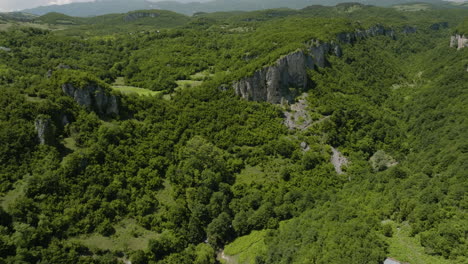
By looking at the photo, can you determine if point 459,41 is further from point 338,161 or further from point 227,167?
point 227,167

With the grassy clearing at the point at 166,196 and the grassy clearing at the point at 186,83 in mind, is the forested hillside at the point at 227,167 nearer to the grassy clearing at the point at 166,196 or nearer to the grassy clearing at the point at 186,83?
the grassy clearing at the point at 166,196

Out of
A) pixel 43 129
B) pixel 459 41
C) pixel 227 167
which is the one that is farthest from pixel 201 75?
pixel 459 41

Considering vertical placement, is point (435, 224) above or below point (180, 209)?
above

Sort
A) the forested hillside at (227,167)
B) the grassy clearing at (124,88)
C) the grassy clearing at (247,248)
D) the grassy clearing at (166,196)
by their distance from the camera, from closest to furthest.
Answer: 1. the forested hillside at (227,167)
2. the grassy clearing at (247,248)
3. the grassy clearing at (166,196)
4. the grassy clearing at (124,88)

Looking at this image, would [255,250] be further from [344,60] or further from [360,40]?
[360,40]

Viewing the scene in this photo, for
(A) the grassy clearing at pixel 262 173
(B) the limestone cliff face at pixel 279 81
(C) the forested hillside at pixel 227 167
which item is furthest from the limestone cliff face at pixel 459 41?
(A) the grassy clearing at pixel 262 173

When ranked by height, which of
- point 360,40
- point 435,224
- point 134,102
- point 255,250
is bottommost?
point 255,250

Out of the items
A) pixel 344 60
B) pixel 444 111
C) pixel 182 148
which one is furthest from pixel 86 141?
pixel 344 60

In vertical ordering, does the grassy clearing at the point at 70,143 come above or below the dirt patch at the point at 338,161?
above
